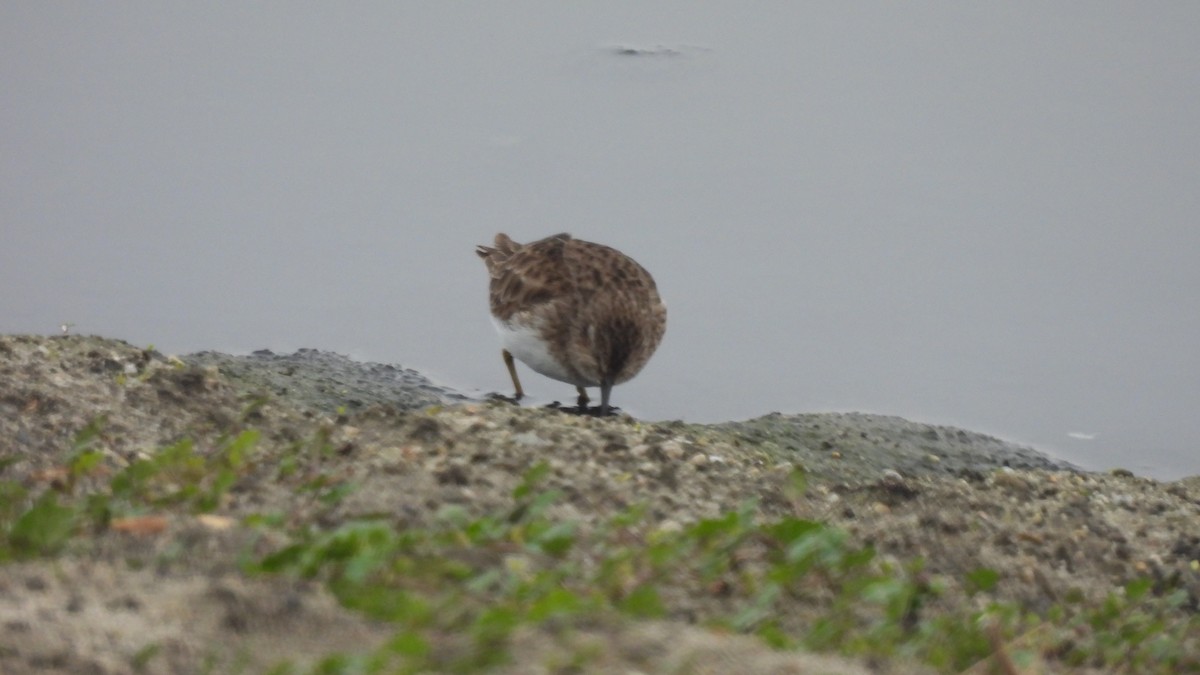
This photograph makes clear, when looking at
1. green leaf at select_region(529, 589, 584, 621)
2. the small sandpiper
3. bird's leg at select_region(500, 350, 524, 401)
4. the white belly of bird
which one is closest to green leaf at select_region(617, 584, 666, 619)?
green leaf at select_region(529, 589, 584, 621)

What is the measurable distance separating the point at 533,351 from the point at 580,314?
0.42 m

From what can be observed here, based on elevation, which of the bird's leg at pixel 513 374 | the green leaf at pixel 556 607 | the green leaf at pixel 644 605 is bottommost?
the bird's leg at pixel 513 374

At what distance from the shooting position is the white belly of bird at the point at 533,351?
10344 mm

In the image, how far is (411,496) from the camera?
6.14 metres

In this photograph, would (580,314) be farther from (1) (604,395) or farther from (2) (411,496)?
(2) (411,496)

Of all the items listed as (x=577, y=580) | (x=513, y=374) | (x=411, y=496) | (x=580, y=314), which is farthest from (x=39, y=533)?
(x=513, y=374)

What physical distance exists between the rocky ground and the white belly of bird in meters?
0.56

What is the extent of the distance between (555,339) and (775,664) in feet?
19.3

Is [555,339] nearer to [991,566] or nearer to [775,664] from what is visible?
[991,566]

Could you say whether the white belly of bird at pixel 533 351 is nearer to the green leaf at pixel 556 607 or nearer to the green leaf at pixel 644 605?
the green leaf at pixel 644 605

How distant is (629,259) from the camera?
11.0 m

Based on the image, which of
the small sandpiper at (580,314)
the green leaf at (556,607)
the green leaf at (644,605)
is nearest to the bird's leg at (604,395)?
the small sandpiper at (580,314)

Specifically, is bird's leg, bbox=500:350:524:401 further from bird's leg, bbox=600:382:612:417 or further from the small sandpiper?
bird's leg, bbox=600:382:612:417

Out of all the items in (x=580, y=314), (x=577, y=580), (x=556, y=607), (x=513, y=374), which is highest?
(x=580, y=314)
